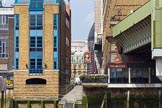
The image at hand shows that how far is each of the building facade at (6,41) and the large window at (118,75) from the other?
38628mm

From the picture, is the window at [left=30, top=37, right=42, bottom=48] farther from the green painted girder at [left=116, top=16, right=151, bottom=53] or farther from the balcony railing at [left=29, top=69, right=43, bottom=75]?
the green painted girder at [left=116, top=16, right=151, bottom=53]

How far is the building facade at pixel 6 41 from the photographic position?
→ 107m

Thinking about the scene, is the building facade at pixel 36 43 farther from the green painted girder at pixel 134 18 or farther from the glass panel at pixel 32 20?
the green painted girder at pixel 134 18

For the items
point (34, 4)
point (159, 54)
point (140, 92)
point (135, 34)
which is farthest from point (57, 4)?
point (159, 54)

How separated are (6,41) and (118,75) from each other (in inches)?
1670

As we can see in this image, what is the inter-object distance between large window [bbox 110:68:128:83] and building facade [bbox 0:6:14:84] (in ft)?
Answer: 127

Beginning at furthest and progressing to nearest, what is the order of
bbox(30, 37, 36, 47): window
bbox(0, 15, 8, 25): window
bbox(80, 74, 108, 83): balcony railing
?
bbox(0, 15, 8, 25): window
bbox(30, 37, 36, 47): window
bbox(80, 74, 108, 83): balcony railing

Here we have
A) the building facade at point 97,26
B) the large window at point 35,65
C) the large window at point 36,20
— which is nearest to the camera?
the large window at point 35,65

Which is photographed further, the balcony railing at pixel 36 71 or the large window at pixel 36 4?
the large window at pixel 36 4

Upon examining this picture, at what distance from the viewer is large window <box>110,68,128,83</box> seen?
7150 centimetres

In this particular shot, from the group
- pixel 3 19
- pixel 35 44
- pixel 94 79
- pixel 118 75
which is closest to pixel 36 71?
pixel 35 44

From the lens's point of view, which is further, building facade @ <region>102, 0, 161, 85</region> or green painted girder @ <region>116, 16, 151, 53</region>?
building facade @ <region>102, 0, 161, 85</region>

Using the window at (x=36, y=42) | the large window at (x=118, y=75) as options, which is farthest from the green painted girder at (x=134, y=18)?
the window at (x=36, y=42)

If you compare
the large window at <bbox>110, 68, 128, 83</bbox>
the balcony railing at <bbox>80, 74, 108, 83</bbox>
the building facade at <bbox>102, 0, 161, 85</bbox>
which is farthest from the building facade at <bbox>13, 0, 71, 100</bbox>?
the large window at <bbox>110, 68, 128, 83</bbox>
